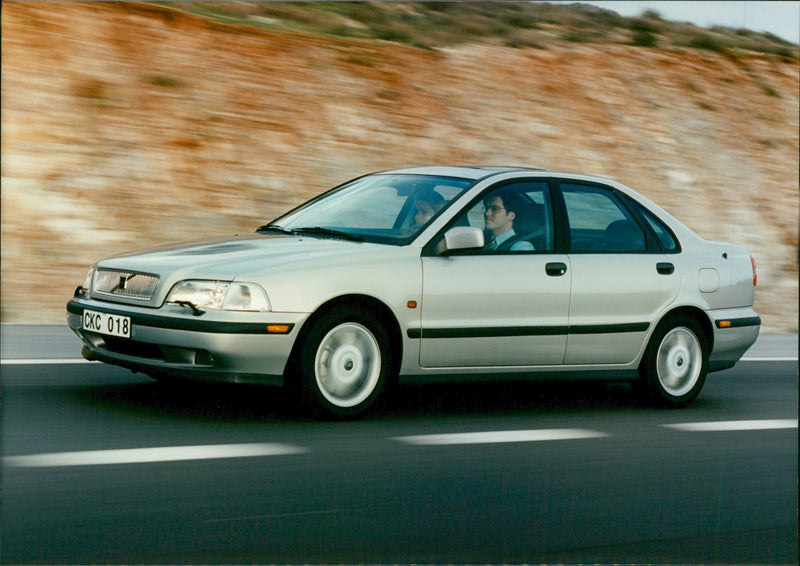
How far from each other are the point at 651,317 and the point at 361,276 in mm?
2241

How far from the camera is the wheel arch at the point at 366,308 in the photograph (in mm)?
7059

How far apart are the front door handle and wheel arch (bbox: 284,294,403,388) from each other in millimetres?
1128

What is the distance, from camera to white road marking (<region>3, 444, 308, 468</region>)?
235 inches

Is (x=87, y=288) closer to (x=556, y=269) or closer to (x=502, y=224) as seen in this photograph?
(x=502, y=224)

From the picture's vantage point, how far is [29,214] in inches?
567

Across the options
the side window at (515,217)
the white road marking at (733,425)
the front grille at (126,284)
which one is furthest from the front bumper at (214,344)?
the white road marking at (733,425)

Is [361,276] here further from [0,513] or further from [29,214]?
[29,214]

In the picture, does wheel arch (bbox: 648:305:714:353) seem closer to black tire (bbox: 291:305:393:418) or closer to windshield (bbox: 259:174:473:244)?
windshield (bbox: 259:174:473:244)

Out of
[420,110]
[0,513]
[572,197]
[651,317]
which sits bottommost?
[0,513]

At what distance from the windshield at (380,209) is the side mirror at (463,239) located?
8.1 inches

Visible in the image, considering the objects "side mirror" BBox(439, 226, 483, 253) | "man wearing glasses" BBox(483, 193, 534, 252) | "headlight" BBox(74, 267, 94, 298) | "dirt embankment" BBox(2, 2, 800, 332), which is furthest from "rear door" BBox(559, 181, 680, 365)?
"dirt embankment" BBox(2, 2, 800, 332)

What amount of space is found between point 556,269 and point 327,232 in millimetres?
1419

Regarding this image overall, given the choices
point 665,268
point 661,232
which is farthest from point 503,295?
point 661,232

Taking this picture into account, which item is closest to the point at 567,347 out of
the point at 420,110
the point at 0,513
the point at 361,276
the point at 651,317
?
the point at 651,317
